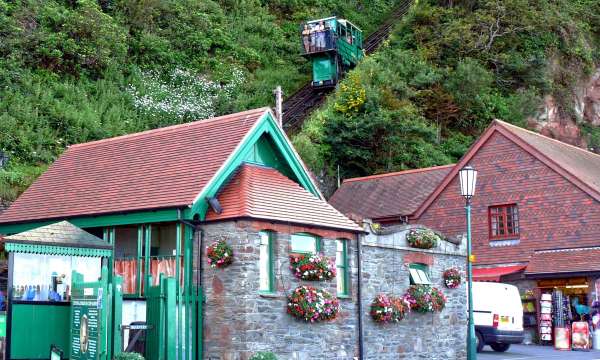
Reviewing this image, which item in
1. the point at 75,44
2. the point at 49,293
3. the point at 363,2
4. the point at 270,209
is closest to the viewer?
the point at 49,293

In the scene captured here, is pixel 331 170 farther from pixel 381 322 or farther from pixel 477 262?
pixel 381 322

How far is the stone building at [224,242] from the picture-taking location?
17.9 m

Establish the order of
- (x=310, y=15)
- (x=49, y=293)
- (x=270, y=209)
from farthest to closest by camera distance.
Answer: (x=310, y=15), (x=270, y=209), (x=49, y=293)

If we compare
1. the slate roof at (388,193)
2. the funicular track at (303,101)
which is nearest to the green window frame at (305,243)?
the slate roof at (388,193)

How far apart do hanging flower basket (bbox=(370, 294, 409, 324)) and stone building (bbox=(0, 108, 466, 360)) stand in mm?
245

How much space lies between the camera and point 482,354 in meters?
24.7

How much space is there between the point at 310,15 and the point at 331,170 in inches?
840

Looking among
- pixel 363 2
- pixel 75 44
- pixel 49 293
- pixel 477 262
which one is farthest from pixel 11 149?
pixel 363 2

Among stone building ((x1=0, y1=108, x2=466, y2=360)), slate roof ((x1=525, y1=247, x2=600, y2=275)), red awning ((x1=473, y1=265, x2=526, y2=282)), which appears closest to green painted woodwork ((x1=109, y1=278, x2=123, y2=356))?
stone building ((x1=0, y1=108, x2=466, y2=360))

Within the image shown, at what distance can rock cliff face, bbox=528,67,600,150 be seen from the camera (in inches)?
1871

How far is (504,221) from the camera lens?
33.1m

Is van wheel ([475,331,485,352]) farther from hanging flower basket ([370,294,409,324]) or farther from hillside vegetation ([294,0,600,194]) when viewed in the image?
hillside vegetation ([294,0,600,194])

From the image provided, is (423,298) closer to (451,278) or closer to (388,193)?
(451,278)

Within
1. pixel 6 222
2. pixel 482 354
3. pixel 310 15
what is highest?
pixel 310 15
